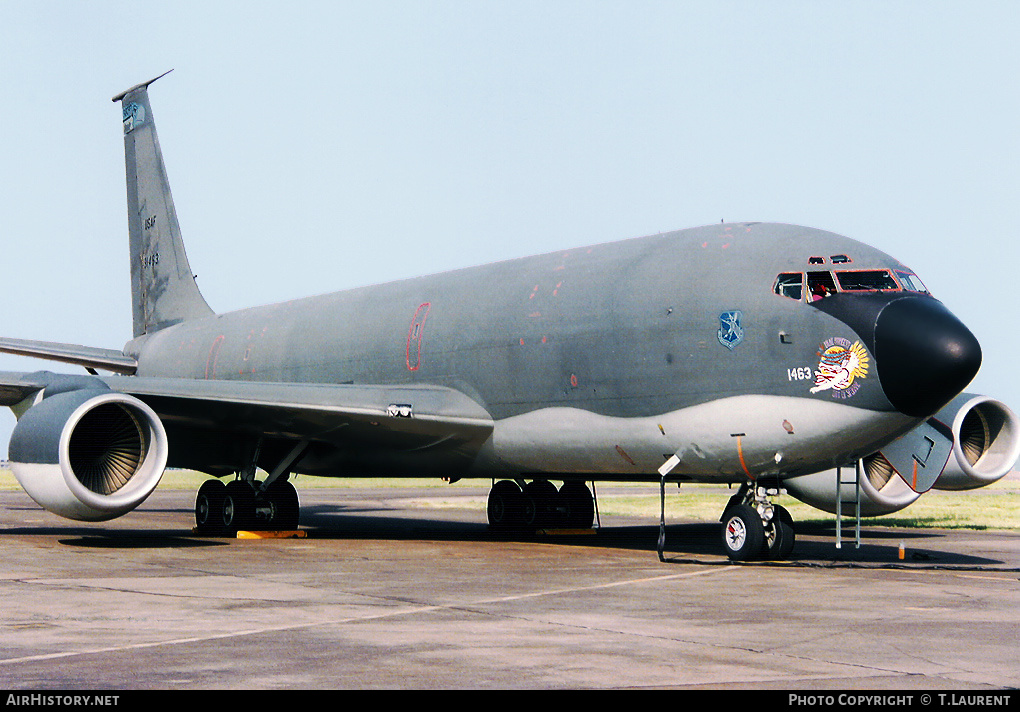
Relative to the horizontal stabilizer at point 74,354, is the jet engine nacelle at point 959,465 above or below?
below

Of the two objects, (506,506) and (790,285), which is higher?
(790,285)

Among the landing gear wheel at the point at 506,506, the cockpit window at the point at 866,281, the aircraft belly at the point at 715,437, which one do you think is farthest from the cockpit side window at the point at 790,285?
the landing gear wheel at the point at 506,506

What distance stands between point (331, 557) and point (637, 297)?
5.11 m

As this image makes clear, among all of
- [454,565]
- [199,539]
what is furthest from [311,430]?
[454,565]

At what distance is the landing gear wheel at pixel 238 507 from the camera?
18922 mm

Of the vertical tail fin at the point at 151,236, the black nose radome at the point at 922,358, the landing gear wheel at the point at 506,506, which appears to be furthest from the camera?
the vertical tail fin at the point at 151,236

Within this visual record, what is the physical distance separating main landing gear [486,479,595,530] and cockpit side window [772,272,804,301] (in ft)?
25.2

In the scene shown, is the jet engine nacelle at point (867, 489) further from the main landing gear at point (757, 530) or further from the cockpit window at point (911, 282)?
the cockpit window at point (911, 282)

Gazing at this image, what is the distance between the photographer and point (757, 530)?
13.7 metres

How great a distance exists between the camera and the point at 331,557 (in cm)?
1482

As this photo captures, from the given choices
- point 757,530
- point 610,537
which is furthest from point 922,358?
point 610,537

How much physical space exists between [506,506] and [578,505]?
132cm

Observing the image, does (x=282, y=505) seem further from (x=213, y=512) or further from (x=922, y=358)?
(x=922, y=358)
